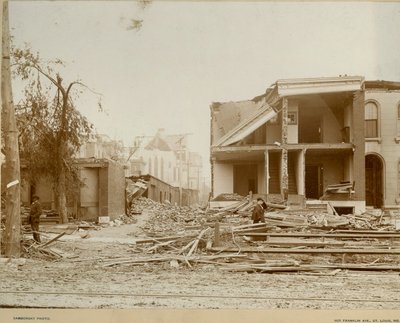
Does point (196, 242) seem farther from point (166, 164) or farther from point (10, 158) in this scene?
point (166, 164)

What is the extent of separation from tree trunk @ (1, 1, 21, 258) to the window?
1018 cm

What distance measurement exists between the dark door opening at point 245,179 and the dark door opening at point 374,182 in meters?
3.07

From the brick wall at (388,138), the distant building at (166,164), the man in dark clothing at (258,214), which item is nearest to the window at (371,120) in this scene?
the brick wall at (388,138)

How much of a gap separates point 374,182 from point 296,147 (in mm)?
2480

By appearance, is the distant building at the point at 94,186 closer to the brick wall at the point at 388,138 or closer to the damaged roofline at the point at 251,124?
the damaged roofline at the point at 251,124

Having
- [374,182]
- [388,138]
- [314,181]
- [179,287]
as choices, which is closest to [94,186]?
[314,181]

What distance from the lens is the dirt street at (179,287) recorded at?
6.03 metres

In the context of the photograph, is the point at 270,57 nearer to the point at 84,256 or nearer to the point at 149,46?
the point at 149,46

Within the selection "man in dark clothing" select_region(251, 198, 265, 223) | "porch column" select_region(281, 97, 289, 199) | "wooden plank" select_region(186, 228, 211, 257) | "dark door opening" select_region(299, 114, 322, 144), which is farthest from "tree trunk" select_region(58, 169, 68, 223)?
"dark door opening" select_region(299, 114, 322, 144)

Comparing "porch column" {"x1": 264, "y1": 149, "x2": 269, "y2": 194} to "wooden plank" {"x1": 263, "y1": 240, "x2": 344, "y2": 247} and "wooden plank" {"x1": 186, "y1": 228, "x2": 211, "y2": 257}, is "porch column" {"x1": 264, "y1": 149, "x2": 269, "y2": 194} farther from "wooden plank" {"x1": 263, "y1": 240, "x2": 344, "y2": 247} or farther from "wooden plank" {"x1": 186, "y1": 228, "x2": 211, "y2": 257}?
"wooden plank" {"x1": 263, "y1": 240, "x2": 344, "y2": 247}

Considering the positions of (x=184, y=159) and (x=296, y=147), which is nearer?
(x=184, y=159)

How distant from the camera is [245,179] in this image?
44.0ft

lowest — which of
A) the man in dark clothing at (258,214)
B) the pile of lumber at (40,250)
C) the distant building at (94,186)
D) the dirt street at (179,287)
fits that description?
the dirt street at (179,287)

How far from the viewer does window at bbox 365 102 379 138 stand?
545 inches
